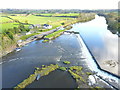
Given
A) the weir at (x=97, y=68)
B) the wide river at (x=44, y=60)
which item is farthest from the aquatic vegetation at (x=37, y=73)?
the weir at (x=97, y=68)

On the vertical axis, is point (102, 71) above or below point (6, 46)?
below

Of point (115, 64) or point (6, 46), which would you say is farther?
point (6, 46)

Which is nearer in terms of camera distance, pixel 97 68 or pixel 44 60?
pixel 97 68

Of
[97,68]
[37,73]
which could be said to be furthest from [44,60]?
[97,68]

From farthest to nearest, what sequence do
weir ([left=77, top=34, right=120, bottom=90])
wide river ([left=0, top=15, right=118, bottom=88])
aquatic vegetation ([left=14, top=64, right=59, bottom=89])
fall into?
wide river ([left=0, top=15, right=118, bottom=88]), weir ([left=77, top=34, right=120, bottom=90]), aquatic vegetation ([left=14, top=64, right=59, bottom=89])

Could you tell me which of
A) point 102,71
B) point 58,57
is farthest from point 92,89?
point 58,57

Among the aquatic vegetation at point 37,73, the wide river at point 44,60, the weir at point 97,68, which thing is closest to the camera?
the aquatic vegetation at point 37,73

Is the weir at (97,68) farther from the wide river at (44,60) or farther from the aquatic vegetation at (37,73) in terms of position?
the aquatic vegetation at (37,73)

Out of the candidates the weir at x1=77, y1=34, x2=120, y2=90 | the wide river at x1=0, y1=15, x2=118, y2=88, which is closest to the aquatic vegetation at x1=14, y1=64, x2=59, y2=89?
the wide river at x1=0, y1=15, x2=118, y2=88

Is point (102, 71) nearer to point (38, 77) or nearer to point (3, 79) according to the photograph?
point (38, 77)

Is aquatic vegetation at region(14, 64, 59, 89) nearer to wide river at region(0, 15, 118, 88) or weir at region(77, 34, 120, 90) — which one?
wide river at region(0, 15, 118, 88)

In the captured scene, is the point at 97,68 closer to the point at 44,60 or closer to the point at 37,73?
the point at 37,73
